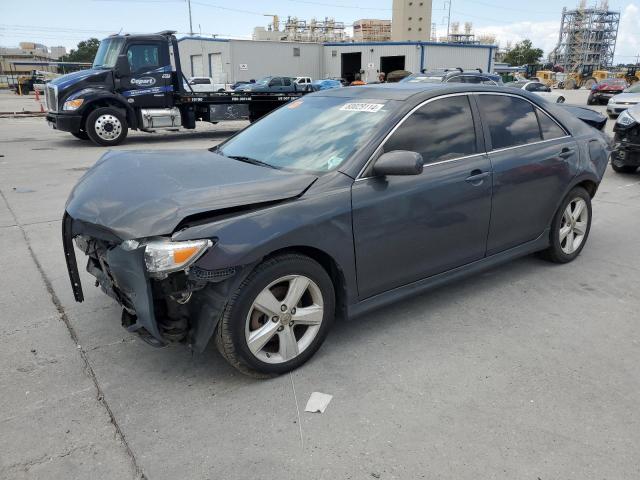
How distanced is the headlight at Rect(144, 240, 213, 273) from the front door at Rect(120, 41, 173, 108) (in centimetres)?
1234

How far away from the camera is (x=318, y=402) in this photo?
2.88 metres

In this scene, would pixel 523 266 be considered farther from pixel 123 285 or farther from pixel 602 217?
pixel 123 285

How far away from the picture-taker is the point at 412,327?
373 centimetres

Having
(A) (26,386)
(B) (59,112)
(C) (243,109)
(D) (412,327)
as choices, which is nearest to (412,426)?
(D) (412,327)

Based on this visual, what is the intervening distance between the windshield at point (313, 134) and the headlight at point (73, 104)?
407 inches

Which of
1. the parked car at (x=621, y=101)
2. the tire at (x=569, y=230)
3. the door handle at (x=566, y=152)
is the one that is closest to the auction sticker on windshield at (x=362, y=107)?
the door handle at (x=566, y=152)

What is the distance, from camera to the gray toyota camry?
2.75 m

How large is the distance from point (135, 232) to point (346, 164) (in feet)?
4.39

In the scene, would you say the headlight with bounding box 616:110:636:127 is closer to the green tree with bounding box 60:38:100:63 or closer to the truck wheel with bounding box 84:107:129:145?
the truck wheel with bounding box 84:107:129:145

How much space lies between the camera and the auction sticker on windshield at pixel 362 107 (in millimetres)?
3639

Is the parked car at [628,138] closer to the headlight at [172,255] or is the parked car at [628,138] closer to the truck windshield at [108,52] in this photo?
the headlight at [172,255]

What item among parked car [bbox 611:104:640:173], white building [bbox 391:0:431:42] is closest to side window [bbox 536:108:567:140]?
parked car [bbox 611:104:640:173]

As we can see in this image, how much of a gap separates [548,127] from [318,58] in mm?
50559

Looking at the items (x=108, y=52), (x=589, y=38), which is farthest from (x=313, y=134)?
(x=589, y=38)
